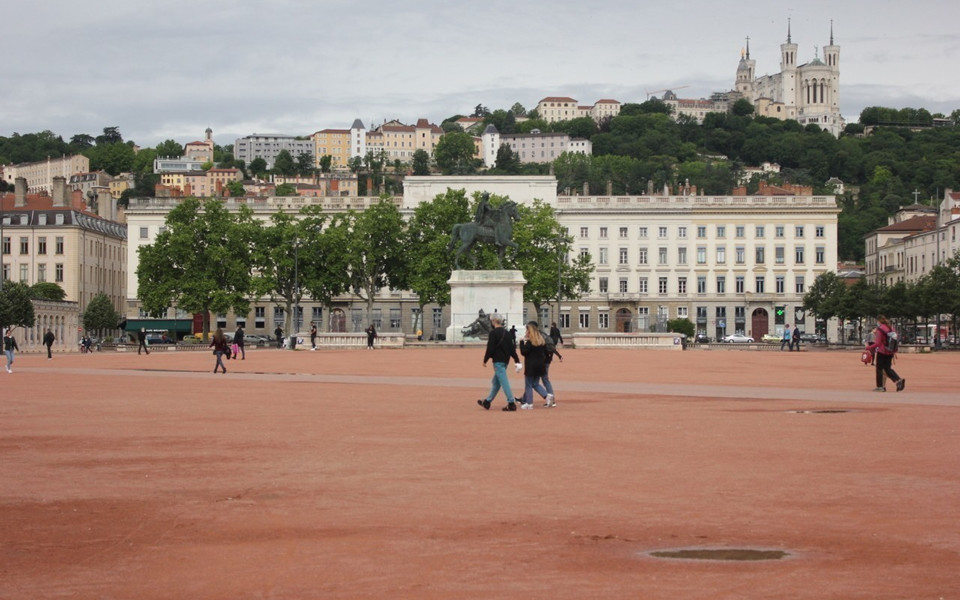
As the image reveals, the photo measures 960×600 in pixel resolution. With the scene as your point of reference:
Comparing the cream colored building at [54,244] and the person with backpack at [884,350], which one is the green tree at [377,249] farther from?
the person with backpack at [884,350]

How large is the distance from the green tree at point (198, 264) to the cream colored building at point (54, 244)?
20809mm

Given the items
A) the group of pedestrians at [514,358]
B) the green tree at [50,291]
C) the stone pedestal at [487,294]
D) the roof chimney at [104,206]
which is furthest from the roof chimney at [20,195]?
the group of pedestrians at [514,358]

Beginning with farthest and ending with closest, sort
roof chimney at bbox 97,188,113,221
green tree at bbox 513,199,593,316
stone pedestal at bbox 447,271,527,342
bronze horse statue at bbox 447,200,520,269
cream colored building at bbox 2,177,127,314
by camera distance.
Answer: roof chimney at bbox 97,188,113,221 < cream colored building at bbox 2,177,127,314 < green tree at bbox 513,199,593,316 < stone pedestal at bbox 447,271,527,342 < bronze horse statue at bbox 447,200,520,269

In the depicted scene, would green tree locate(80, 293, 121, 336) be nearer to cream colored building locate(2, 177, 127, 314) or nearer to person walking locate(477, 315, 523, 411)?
cream colored building locate(2, 177, 127, 314)

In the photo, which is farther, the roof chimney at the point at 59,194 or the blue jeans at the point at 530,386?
the roof chimney at the point at 59,194

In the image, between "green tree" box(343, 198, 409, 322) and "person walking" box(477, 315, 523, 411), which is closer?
"person walking" box(477, 315, 523, 411)

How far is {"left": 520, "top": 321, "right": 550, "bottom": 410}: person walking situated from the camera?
22.7 metres

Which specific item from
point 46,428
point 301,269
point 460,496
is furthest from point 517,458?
point 301,269

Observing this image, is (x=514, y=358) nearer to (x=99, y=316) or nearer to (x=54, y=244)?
(x=99, y=316)

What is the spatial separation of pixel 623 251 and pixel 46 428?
103m

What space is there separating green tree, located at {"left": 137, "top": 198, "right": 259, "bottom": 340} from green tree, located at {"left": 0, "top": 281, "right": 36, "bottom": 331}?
1723 centimetres

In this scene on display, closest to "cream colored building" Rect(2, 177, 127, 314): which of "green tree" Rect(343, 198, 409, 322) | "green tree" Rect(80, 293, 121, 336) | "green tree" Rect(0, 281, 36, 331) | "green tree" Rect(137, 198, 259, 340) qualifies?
"green tree" Rect(80, 293, 121, 336)

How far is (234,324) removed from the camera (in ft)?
392

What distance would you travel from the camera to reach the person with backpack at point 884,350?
88.3 feet
